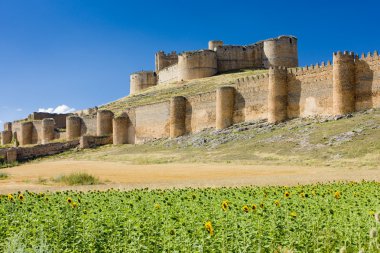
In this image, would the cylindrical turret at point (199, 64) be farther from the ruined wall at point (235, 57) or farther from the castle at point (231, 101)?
the ruined wall at point (235, 57)

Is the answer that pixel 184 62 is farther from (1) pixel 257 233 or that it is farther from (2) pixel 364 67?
(1) pixel 257 233

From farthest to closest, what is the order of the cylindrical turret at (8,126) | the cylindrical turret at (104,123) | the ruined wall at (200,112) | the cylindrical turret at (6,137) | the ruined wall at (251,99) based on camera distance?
the cylindrical turret at (8,126)
the cylindrical turret at (6,137)
the cylindrical turret at (104,123)
the ruined wall at (200,112)
the ruined wall at (251,99)

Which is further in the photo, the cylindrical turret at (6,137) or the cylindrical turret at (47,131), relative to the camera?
the cylindrical turret at (6,137)

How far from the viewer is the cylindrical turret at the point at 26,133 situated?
49.0 m

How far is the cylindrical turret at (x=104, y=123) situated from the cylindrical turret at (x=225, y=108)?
526 inches

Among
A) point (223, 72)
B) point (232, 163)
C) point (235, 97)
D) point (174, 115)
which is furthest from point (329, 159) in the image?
point (223, 72)

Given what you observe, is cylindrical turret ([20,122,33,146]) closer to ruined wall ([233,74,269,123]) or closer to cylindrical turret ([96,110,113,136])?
cylindrical turret ([96,110,113,136])

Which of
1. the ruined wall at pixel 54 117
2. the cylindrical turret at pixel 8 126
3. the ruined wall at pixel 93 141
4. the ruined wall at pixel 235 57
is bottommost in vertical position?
the ruined wall at pixel 93 141

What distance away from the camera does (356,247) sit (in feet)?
15.3

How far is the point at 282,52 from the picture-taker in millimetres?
54469

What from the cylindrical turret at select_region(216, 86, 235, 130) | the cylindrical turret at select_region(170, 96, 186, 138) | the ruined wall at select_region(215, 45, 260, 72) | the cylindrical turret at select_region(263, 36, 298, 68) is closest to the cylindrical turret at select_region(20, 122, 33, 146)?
the cylindrical turret at select_region(170, 96, 186, 138)

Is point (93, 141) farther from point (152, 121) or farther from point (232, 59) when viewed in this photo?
point (232, 59)

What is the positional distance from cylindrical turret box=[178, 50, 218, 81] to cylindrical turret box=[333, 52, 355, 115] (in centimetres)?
2956

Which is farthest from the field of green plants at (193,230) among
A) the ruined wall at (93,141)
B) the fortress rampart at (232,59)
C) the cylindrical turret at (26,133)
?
the fortress rampart at (232,59)
